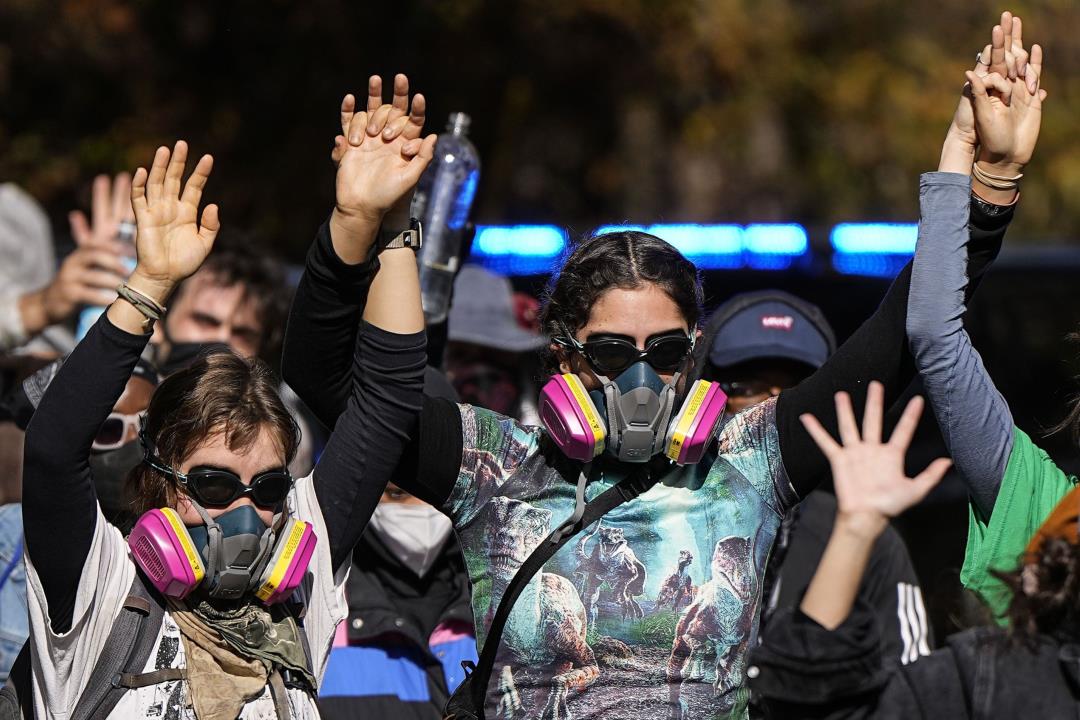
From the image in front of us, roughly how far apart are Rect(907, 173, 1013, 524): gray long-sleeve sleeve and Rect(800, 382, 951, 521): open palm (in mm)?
194

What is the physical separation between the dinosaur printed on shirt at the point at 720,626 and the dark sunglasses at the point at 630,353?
35cm

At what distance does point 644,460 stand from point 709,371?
1.63 m

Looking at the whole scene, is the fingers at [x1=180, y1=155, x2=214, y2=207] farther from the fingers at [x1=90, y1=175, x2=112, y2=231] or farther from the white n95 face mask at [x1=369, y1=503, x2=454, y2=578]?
the fingers at [x1=90, y1=175, x2=112, y2=231]

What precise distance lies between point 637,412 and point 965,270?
646 mm

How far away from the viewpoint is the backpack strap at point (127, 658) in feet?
8.87

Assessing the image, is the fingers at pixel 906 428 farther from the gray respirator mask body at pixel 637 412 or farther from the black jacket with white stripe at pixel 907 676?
the gray respirator mask body at pixel 637 412

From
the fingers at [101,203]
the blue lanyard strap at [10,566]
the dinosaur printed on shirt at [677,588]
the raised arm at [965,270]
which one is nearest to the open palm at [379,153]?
the dinosaur printed on shirt at [677,588]

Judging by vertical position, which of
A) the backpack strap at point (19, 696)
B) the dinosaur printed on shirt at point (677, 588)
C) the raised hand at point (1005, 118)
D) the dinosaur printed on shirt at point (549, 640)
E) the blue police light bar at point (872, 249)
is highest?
the blue police light bar at point (872, 249)

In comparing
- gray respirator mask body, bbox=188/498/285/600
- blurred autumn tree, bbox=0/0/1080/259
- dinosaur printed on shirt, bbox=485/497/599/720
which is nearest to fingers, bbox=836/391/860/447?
dinosaur printed on shirt, bbox=485/497/599/720

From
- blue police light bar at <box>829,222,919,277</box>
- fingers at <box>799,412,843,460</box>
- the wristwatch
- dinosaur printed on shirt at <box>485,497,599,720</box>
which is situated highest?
blue police light bar at <box>829,222,919,277</box>

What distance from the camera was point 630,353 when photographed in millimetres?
2822

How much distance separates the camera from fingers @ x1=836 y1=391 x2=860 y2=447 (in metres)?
2.55

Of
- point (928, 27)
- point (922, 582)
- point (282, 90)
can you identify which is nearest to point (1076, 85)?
point (928, 27)

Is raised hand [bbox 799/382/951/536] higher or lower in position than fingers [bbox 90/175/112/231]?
lower
